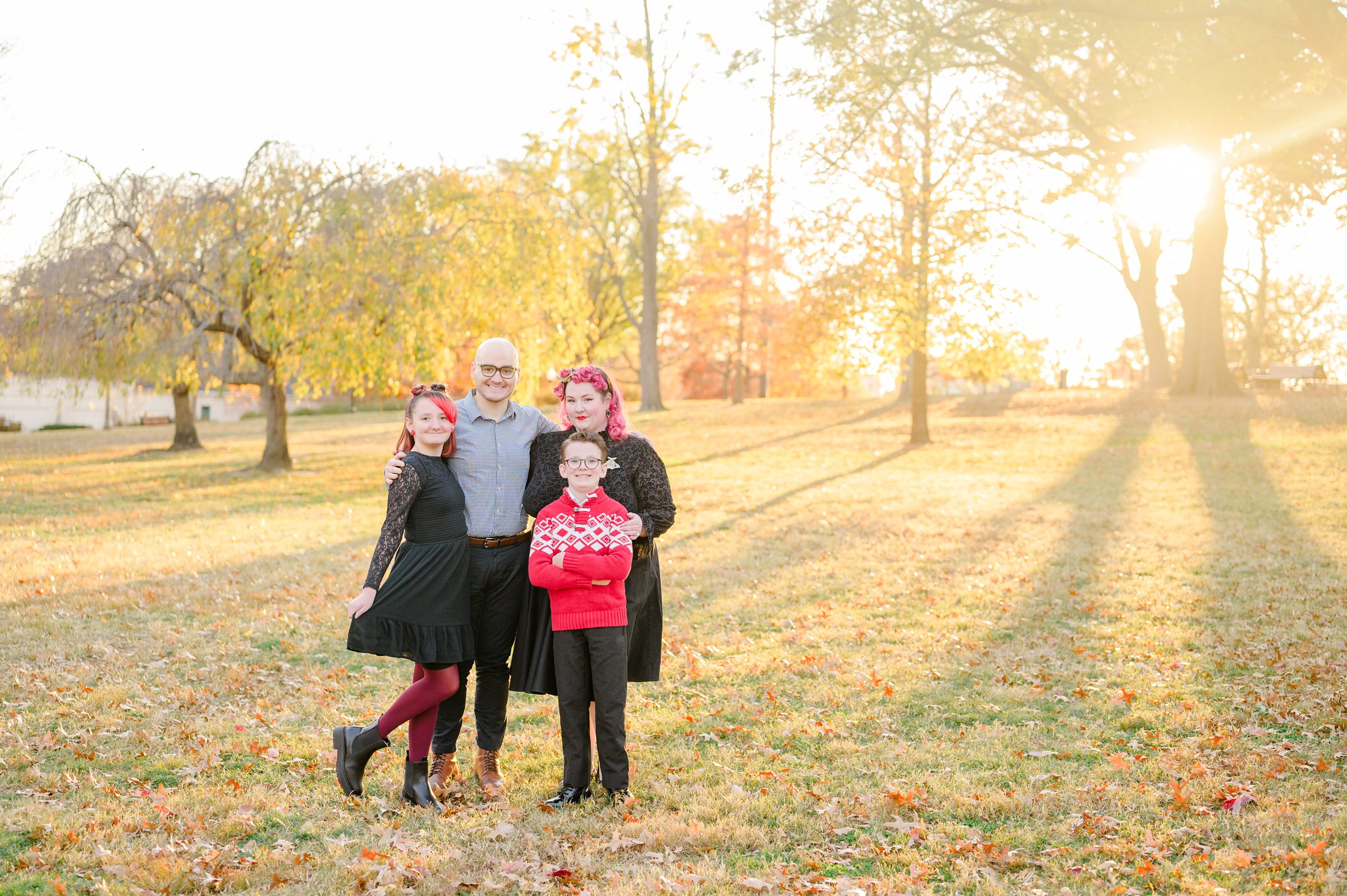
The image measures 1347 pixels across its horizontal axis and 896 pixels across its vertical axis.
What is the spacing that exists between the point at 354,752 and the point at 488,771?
1.98 ft

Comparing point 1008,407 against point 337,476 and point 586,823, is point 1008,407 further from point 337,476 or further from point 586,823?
point 586,823

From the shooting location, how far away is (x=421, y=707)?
4.52 metres

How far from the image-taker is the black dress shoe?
457cm

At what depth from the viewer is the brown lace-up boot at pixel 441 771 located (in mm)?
4770

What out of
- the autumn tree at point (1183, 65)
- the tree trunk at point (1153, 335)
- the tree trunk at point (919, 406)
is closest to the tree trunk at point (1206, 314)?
the tree trunk at point (1153, 335)

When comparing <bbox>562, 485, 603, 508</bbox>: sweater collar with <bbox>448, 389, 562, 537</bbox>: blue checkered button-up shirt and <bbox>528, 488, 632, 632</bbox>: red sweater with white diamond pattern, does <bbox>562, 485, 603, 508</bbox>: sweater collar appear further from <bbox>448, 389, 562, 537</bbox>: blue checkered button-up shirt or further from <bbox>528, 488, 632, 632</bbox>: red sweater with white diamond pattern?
<bbox>448, 389, 562, 537</bbox>: blue checkered button-up shirt

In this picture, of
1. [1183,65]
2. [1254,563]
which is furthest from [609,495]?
[1254,563]

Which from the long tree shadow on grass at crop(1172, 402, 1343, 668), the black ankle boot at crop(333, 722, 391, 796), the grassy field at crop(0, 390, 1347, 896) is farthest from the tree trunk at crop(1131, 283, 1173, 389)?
the black ankle boot at crop(333, 722, 391, 796)

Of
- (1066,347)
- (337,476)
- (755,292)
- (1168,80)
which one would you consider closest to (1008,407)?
(755,292)

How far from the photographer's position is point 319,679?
6.76m

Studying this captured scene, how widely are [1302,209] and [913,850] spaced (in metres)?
19.3

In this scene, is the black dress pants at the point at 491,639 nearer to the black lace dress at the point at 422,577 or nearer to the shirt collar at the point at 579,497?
the black lace dress at the point at 422,577

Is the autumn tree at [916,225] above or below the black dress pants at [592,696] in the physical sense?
above

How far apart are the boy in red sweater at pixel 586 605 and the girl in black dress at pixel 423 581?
365 millimetres
